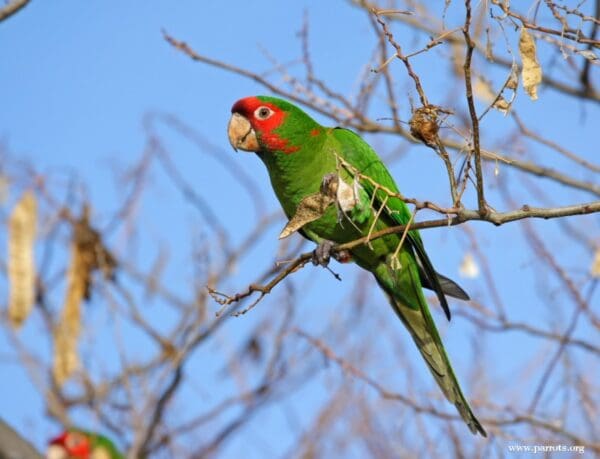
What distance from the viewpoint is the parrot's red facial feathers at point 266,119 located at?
402 centimetres

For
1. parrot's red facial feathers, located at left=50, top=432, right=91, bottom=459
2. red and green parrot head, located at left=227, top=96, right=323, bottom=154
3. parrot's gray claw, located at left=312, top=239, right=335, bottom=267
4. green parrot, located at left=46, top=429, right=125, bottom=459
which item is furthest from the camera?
parrot's red facial feathers, located at left=50, top=432, right=91, bottom=459

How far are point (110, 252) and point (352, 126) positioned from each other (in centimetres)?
245

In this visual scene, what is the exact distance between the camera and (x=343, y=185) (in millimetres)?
2945

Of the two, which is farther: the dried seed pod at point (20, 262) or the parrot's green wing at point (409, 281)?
the dried seed pod at point (20, 262)

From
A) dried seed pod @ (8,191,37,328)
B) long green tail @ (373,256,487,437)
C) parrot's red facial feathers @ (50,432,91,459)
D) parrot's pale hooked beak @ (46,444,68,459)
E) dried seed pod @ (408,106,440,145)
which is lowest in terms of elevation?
parrot's pale hooked beak @ (46,444,68,459)

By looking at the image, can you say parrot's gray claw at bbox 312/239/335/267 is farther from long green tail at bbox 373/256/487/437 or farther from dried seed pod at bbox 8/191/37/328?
dried seed pod at bbox 8/191/37/328

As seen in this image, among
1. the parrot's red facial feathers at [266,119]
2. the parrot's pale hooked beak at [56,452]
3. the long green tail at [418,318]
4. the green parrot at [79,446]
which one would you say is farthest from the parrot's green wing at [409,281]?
the parrot's pale hooked beak at [56,452]

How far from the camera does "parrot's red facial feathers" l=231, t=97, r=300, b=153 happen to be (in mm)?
4020

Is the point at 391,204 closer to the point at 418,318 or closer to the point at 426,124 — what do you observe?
the point at 418,318

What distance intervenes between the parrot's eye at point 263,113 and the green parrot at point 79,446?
345cm

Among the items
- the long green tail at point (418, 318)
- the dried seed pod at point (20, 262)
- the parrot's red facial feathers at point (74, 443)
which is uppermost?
the long green tail at point (418, 318)

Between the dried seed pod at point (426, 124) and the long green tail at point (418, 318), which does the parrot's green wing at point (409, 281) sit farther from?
the dried seed pod at point (426, 124)

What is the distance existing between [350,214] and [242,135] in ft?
2.90

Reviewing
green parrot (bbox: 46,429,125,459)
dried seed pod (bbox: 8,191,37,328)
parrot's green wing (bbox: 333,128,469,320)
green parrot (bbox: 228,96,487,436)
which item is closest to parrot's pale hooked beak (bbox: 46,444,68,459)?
green parrot (bbox: 46,429,125,459)
